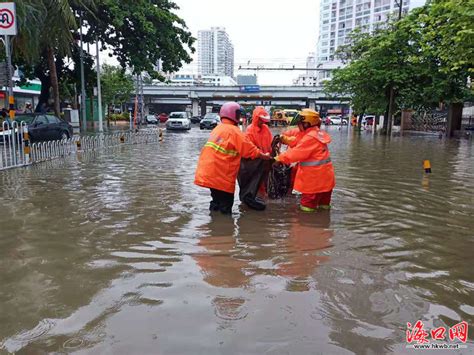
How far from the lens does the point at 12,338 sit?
283 cm

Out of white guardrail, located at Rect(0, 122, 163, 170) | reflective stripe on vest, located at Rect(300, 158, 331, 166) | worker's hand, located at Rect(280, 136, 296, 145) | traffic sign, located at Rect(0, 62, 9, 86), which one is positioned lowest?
white guardrail, located at Rect(0, 122, 163, 170)

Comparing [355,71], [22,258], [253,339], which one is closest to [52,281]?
[22,258]

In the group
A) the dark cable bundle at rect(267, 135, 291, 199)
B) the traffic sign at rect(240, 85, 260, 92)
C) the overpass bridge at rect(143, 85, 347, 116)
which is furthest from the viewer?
the overpass bridge at rect(143, 85, 347, 116)

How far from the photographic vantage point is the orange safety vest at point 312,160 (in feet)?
20.0

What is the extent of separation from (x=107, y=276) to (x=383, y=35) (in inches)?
1054

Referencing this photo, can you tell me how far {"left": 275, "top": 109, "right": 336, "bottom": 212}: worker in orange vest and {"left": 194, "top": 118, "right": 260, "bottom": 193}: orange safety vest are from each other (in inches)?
26.9

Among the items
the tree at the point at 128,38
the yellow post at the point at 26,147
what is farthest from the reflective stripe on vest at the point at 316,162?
the tree at the point at 128,38

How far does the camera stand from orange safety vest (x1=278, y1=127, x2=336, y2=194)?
6098 millimetres

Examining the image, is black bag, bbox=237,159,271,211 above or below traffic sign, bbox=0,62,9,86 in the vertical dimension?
below

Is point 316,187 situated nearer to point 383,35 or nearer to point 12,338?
point 12,338

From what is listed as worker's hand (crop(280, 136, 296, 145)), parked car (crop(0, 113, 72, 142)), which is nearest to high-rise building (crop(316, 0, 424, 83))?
parked car (crop(0, 113, 72, 142))

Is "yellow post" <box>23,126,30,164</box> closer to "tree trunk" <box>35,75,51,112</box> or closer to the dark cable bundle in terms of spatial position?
the dark cable bundle

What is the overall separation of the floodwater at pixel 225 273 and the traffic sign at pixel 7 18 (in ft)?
13.4

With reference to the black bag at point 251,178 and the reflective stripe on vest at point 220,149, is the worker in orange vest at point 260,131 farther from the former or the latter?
the reflective stripe on vest at point 220,149
